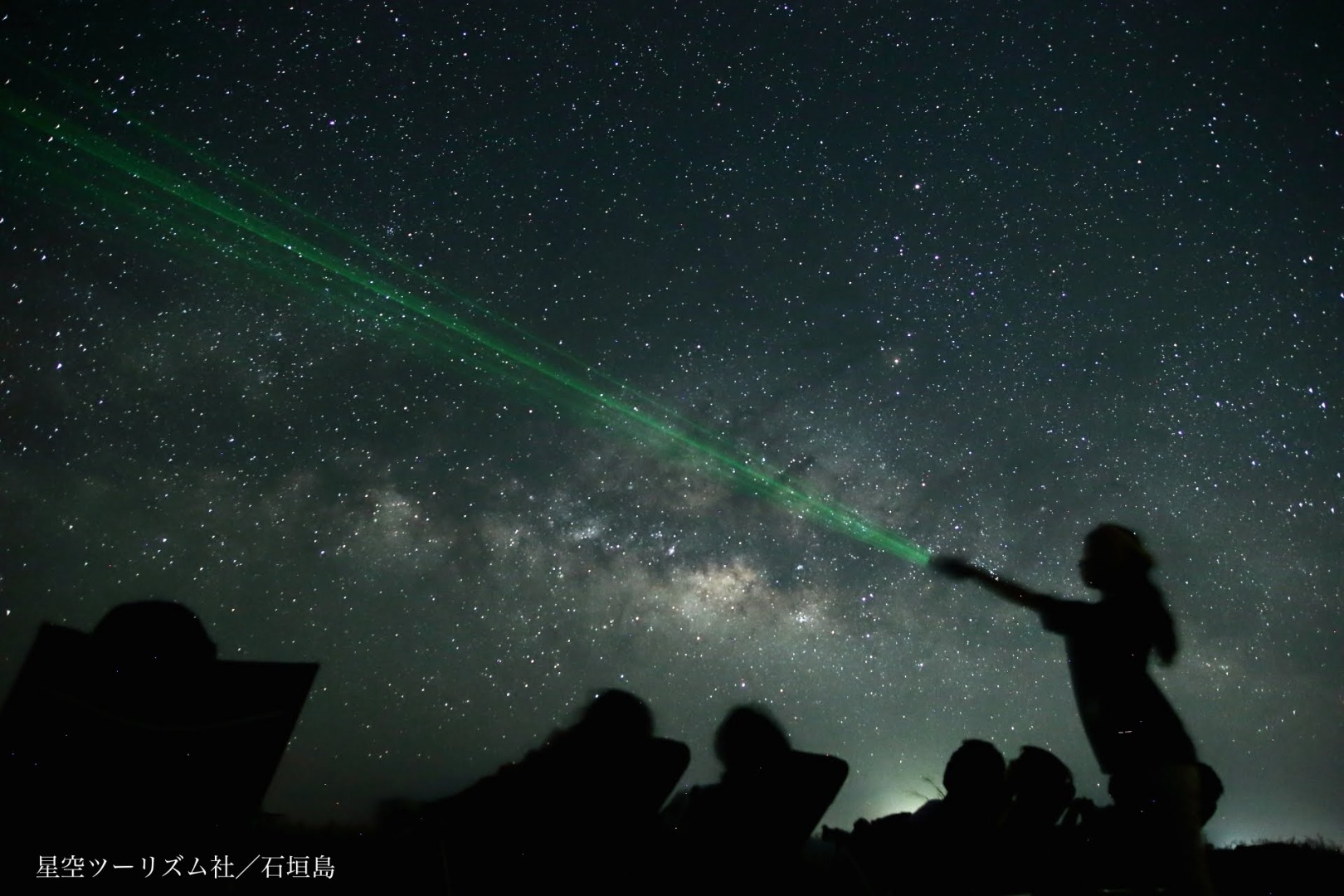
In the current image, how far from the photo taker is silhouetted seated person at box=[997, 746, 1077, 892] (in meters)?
3.48

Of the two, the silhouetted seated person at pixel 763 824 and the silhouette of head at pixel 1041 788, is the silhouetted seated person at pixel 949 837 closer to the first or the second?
the silhouette of head at pixel 1041 788

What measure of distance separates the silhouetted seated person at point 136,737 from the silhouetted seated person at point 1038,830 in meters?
3.44

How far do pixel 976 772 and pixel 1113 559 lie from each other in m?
1.50

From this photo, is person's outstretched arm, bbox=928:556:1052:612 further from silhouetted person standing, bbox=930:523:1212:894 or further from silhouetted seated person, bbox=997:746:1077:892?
silhouetted seated person, bbox=997:746:1077:892

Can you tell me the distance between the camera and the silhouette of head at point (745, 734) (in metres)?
3.76

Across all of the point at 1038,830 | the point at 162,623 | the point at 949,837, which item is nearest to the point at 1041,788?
the point at 1038,830

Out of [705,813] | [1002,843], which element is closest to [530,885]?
[705,813]

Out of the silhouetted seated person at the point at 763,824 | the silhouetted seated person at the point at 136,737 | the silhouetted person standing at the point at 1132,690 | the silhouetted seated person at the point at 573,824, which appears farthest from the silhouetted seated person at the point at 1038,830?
the silhouetted seated person at the point at 136,737

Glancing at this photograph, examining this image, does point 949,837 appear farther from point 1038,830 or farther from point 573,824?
point 573,824

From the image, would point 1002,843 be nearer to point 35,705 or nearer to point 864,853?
point 864,853

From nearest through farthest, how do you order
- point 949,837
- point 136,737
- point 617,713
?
point 136,737 → point 949,837 → point 617,713

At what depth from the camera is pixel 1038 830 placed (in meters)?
3.51

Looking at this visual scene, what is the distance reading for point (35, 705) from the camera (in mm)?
1892

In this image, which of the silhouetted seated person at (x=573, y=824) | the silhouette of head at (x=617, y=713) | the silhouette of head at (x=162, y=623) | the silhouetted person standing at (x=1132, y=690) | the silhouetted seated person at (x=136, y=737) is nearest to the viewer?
the silhouetted seated person at (x=136, y=737)
